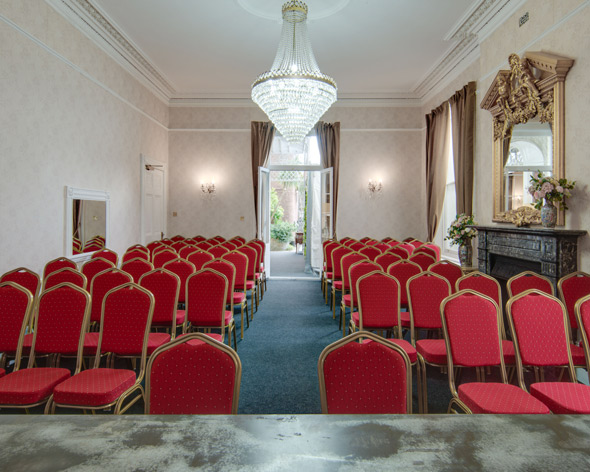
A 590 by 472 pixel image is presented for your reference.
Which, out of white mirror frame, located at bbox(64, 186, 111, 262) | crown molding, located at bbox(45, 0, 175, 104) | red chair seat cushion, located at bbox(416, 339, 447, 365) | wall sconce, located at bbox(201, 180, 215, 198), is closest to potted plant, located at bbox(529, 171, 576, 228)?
red chair seat cushion, located at bbox(416, 339, 447, 365)

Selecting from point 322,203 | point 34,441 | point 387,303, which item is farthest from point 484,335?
point 322,203

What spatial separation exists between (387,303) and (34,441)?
275 cm

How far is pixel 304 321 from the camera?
17.9 ft

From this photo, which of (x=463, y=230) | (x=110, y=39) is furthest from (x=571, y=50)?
(x=110, y=39)

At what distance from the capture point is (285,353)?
414cm

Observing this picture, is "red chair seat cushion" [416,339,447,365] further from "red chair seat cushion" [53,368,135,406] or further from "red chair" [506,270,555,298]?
"red chair seat cushion" [53,368,135,406]

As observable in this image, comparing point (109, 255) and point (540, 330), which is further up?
point (109, 255)

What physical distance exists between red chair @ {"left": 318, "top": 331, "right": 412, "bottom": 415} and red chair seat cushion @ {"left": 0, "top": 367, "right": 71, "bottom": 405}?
169 cm

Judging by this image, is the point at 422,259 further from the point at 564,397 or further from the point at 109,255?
the point at 109,255

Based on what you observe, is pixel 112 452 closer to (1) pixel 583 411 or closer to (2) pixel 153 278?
(1) pixel 583 411

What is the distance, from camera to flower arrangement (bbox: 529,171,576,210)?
389 cm

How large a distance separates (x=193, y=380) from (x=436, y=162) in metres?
7.39

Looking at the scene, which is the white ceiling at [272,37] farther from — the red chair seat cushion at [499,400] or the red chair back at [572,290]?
the red chair seat cushion at [499,400]

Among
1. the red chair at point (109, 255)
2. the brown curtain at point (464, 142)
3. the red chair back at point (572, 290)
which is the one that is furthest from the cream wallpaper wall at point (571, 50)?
the red chair at point (109, 255)
